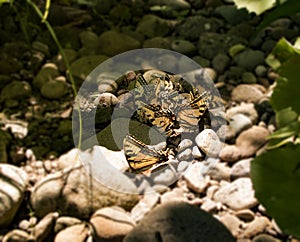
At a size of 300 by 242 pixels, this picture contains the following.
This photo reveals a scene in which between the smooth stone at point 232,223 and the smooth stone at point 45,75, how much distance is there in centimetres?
79

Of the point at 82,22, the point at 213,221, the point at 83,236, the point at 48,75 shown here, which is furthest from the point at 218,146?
the point at 82,22

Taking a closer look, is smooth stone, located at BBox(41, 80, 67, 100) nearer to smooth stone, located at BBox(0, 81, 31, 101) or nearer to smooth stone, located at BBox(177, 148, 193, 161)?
smooth stone, located at BBox(0, 81, 31, 101)

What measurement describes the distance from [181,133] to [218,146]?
0.07 meters

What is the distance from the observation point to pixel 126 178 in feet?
3.20

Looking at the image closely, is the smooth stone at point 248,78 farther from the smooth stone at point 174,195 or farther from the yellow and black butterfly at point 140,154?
the yellow and black butterfly at point 140,154

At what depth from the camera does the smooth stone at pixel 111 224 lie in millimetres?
1320

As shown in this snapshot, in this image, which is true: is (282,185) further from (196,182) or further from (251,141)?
(251,141)

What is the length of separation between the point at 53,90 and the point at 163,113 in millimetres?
1316

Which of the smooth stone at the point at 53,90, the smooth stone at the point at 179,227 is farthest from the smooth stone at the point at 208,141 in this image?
the smooth stone at the point at 53,90

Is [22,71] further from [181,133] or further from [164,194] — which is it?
[181,133]

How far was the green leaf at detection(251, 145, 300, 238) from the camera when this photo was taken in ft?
1.43

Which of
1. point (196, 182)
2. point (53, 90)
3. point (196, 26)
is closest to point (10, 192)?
point (53, 90)

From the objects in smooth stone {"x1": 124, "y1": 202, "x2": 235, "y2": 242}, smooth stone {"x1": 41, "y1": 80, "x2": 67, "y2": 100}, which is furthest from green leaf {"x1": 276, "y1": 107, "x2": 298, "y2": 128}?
smooth stone {"x1": 41, "y1": 80, "x2": 67, "y2": 100}

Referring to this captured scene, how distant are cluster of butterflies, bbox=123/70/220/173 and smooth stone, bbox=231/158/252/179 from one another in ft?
3.56
